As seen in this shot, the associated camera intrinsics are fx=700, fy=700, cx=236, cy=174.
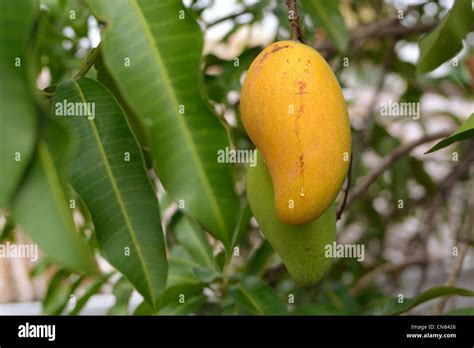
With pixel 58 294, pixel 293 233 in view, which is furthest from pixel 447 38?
pixel 58 294

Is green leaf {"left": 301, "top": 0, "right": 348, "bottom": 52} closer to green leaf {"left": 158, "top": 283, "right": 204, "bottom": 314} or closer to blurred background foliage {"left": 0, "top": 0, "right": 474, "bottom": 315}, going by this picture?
blurred background foliage {"left": 0, "top": 0, "right": 474, "bottom": 315}

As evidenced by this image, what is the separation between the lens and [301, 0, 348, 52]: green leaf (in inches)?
33.6

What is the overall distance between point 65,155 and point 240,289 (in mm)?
644

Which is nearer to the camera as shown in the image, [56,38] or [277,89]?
[277,89]

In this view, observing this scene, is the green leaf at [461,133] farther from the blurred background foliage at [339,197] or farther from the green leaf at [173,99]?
the green leaf at [173,99]

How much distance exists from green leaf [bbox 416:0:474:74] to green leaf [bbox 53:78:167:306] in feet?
1.27

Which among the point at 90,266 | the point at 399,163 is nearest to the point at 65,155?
the point at 90,266

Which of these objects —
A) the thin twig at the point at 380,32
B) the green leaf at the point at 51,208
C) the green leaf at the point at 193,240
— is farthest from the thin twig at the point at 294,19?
the thin twig at the point at 380,32

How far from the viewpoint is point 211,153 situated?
0.48 meters

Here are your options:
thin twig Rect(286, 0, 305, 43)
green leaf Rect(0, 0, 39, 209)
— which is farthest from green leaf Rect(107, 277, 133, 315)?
green leaf Rect(0, 0, 39, 209)

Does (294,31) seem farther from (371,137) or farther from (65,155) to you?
(371,137)

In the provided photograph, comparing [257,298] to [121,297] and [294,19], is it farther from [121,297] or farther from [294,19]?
[294,19]

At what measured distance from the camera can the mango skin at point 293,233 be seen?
2.05 feet
